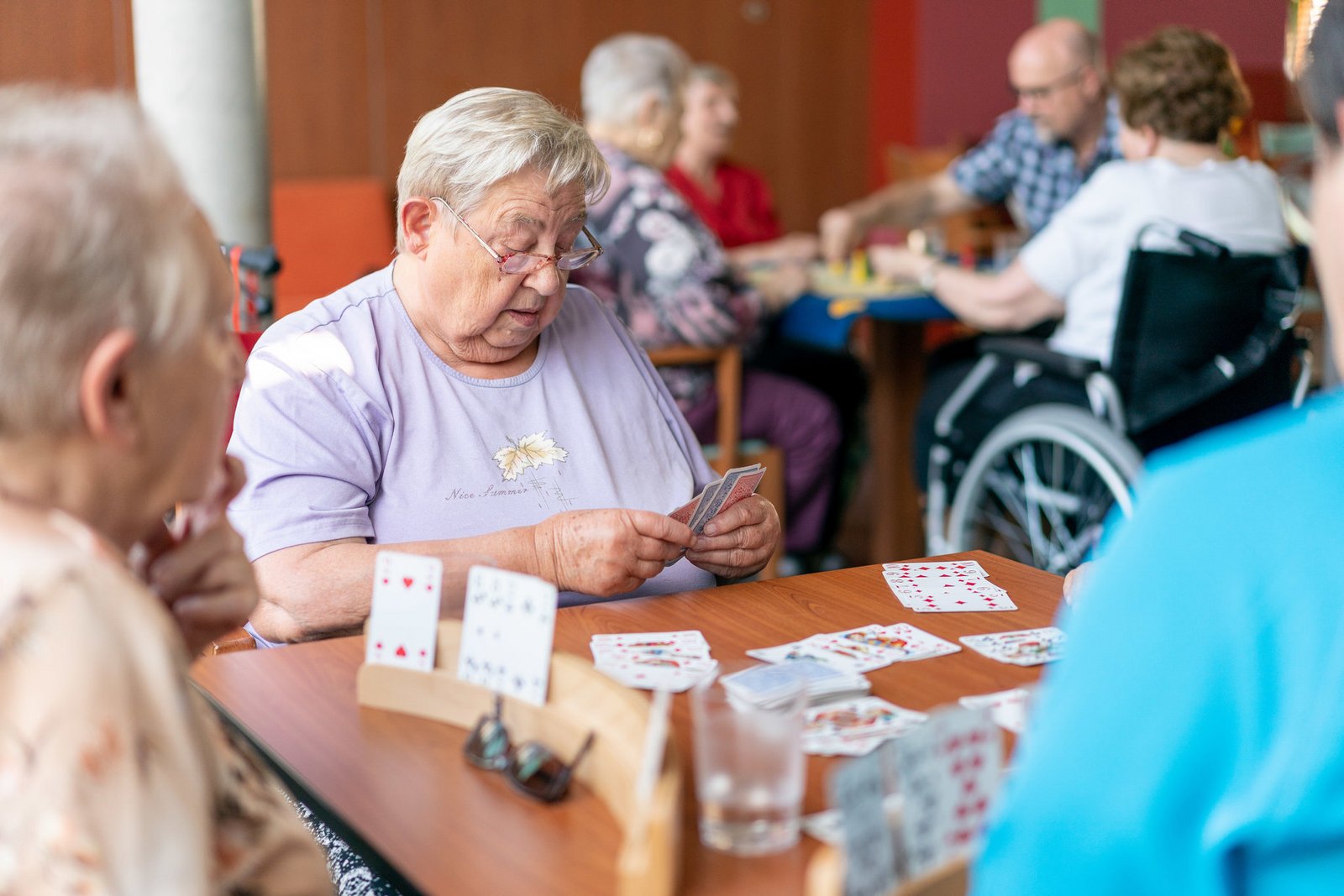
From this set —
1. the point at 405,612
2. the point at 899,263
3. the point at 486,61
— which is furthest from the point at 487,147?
the point at 486,61

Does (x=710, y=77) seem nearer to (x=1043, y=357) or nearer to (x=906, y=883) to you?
(x=1043, y=357)

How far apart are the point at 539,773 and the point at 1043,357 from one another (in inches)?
94.1

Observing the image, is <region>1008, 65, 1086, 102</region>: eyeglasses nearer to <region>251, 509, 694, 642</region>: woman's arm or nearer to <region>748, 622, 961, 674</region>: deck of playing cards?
<region>251, 509, 694, 642</region>: woman's arm

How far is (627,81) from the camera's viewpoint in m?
3.93

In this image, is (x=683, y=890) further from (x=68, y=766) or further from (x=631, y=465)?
(x=631, y=465)

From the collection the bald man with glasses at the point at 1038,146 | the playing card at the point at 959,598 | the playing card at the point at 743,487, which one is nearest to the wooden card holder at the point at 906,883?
the playing card at the point at 959,598

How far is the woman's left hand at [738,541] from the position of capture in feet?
6.31

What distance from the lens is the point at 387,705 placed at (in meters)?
1.38

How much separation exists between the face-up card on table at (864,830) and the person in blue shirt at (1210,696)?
102 mm

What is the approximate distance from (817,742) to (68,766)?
699 mm

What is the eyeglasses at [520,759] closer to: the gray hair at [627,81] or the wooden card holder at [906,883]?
the wooden card holder at [906,883]

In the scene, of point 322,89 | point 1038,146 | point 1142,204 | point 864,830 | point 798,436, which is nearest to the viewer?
point 864,830

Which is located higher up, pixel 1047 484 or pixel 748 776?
pixel 748 776

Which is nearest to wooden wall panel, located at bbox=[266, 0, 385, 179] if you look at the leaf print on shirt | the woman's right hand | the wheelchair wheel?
the wheelchair wheel
